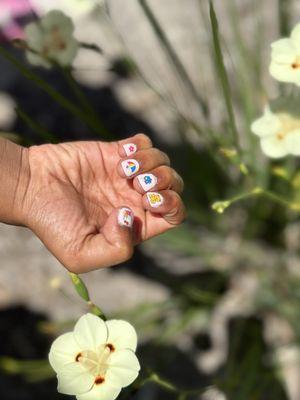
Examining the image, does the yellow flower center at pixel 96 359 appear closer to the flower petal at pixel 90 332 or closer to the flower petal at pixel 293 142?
the flower petal at pixel 90 332

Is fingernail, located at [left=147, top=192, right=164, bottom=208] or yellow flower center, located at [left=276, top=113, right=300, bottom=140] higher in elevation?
yellow flower center, located at [left=276, top=113, right=300, bottom=140]

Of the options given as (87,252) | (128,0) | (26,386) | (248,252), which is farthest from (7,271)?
(87,252)

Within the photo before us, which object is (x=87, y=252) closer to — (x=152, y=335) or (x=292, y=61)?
(x=292, y=61)

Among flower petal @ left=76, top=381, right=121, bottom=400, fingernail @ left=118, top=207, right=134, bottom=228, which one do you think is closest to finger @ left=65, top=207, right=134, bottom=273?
fingernail @ left=118, top=207, right=134, bottom=228

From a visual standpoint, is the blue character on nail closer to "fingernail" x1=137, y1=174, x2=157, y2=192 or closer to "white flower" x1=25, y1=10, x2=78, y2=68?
"fingernail" x1=137, y1=174, x2=157, y2=192

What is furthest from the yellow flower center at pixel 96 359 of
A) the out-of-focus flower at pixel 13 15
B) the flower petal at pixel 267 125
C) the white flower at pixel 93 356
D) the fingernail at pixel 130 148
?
the out-of-focus flower at pixel 13 15
